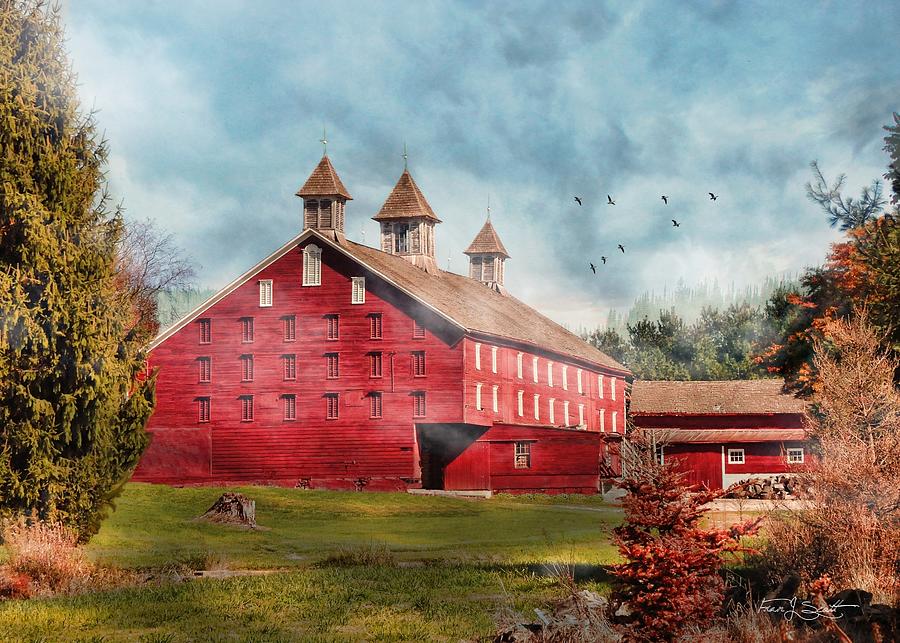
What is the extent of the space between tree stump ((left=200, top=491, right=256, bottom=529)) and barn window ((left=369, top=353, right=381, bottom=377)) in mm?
17842

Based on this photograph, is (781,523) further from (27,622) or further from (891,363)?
(27,622)

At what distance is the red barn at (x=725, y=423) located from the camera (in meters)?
63.8

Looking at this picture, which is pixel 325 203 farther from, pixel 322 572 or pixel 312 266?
pixel 322 572

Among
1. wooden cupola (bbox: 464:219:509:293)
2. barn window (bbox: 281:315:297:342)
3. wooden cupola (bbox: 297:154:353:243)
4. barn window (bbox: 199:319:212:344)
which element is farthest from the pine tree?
wooden cupola (bbox: 464:219:509:293)

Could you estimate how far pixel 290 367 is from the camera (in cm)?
5494

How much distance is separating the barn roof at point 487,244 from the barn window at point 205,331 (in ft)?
89.3

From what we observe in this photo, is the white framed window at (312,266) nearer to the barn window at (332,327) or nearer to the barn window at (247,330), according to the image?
the barn window at (332,327)

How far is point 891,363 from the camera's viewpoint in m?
23.8

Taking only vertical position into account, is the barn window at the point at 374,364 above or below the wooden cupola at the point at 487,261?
below

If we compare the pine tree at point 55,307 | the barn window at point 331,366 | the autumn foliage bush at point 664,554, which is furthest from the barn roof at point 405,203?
the autumn foliage bush at point 664,554

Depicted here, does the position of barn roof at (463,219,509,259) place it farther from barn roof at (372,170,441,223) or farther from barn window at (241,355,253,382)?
barn window at (241,355,253,382)

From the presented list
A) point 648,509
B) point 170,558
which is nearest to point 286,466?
point 170,558

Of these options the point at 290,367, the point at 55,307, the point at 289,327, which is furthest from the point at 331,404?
the point at 55,307

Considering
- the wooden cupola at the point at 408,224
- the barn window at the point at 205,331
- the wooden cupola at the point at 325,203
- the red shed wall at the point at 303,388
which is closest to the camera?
the red shed wall at the point at 303,388
